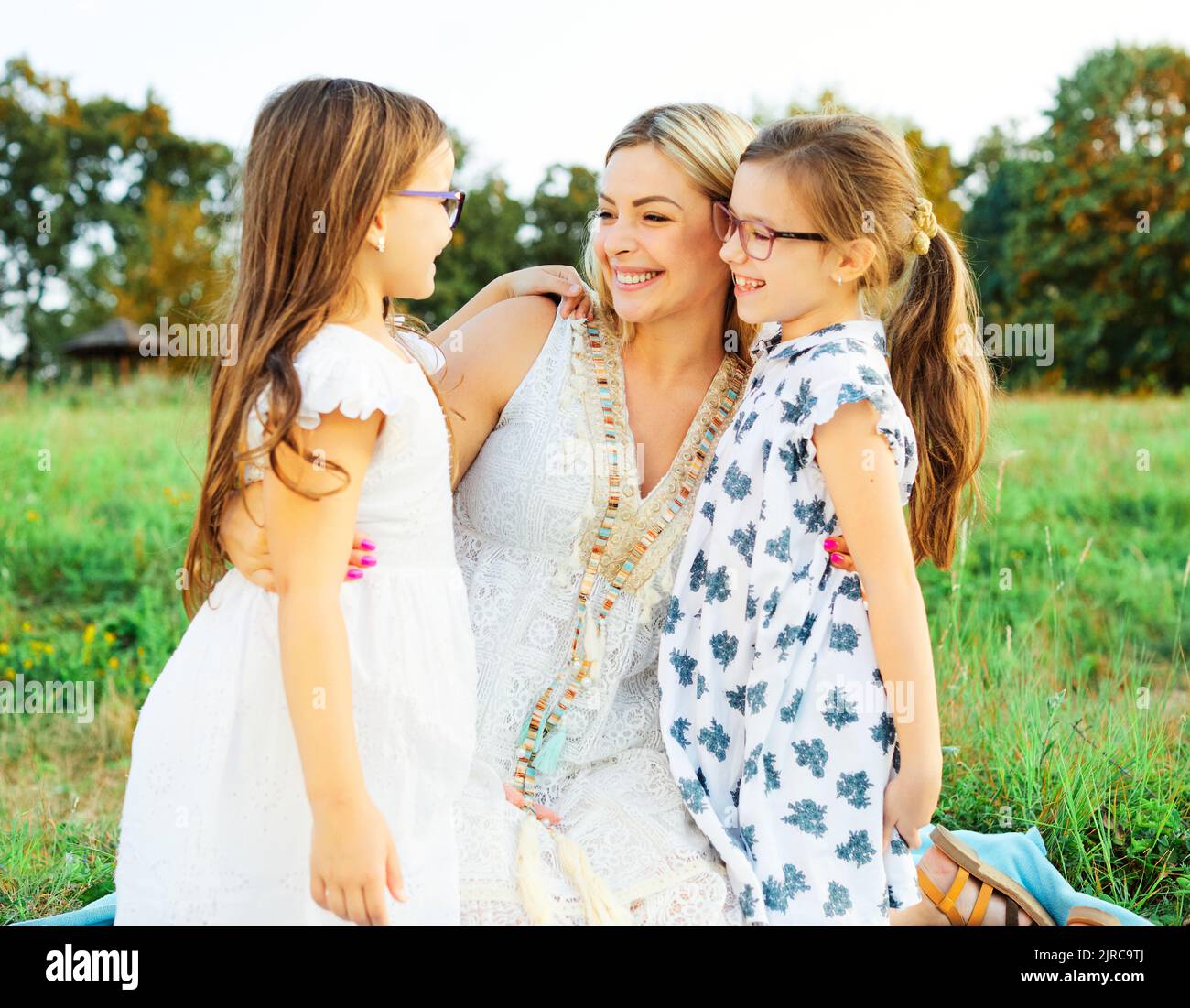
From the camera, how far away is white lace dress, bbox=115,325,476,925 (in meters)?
1.89

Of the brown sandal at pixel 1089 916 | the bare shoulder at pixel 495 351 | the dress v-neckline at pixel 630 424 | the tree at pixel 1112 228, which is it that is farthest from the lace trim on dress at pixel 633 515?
the tree at pixel 1112 228

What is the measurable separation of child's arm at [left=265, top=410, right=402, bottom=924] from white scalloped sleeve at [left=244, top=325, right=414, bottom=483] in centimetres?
5

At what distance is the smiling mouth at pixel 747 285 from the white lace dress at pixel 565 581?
1.01ft

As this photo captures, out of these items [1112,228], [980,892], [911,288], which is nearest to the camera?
[911,288]

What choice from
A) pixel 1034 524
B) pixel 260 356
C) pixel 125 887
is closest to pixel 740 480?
pixel 260 356

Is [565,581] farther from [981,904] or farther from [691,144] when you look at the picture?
[981,904]

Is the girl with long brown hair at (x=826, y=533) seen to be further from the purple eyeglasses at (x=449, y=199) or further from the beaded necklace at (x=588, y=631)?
the purple eyeglasses at (x=449, y=199)

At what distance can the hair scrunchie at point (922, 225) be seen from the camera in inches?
94.1

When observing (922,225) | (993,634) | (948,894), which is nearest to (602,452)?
(922,225)

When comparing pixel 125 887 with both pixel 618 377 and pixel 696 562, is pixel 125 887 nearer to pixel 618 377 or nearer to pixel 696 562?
pixel 696 562

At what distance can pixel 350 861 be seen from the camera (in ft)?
5.74

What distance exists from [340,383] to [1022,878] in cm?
214

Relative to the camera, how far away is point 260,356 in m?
1.85

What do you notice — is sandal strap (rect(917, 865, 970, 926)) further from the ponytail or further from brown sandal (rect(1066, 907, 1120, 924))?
the ponytail
